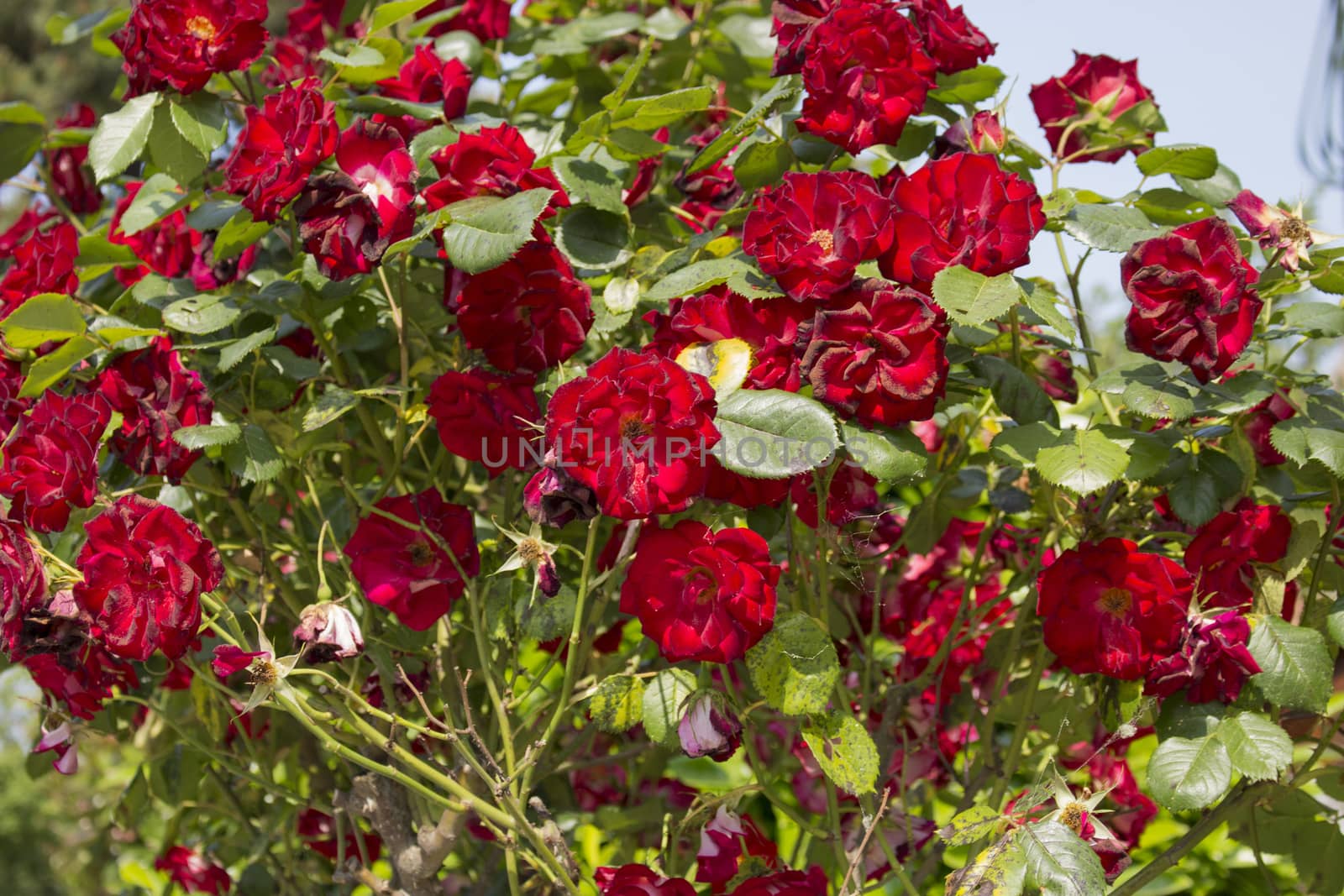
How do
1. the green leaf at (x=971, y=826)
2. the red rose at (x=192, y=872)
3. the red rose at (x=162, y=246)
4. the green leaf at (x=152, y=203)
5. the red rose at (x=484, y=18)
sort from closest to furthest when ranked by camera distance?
1. the green leaf at (x=971, y=826)
2. the green leaf at (x=152, y=203)
3. the red rose at (x=162, y=246)
4. the red rose at (x=484, y=18)
5. the red rose at (x=192, y=872)

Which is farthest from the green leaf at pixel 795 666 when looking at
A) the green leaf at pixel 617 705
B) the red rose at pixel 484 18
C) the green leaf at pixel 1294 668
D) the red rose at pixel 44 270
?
the red rose at pixel 484 18

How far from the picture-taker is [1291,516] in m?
1.01

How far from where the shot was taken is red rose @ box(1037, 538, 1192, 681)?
0.90 meters

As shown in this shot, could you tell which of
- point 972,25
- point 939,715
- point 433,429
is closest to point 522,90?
point 433,429

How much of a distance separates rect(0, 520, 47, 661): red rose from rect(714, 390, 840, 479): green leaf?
506 millimetres

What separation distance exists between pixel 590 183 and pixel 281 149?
0.24 meters

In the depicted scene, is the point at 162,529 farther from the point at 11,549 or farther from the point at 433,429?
the point at 433,429

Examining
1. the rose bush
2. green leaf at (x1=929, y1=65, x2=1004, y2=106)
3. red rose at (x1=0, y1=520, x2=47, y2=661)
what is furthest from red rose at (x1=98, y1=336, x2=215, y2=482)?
green leaf at (x1=929, y1=65, x2=1004, y2=106)

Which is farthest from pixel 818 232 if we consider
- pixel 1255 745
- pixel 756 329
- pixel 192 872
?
pixel 192 872

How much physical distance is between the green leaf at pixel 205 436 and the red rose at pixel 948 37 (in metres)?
0.63

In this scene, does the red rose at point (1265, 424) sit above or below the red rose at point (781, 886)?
above

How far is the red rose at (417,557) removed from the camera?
3.18 feet

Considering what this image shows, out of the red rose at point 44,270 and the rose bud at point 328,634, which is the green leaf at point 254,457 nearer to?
the rose bud at point 328,634

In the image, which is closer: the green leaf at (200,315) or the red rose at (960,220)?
the red rose at (960,220)
